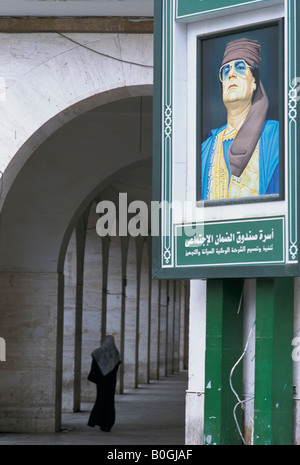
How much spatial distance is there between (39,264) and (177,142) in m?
4.83

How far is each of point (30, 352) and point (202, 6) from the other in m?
5.74

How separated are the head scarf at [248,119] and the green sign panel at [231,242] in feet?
1.40

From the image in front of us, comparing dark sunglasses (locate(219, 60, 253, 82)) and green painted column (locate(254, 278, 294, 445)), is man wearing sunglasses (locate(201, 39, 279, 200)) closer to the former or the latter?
dark sunglasses (locate(219, 60, 253, 82))

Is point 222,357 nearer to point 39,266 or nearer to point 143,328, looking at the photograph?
point 39,266

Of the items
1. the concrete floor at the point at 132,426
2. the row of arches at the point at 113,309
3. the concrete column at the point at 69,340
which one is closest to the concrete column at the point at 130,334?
the row of arches at the point at 113,309

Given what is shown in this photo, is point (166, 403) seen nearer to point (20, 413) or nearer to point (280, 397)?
point (20, 413)

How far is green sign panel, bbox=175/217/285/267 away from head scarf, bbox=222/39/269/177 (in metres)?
0.43

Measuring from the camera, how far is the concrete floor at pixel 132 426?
1089 cm

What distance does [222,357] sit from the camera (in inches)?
282

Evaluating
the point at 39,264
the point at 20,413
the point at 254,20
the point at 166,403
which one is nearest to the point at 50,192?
the point at 39,264

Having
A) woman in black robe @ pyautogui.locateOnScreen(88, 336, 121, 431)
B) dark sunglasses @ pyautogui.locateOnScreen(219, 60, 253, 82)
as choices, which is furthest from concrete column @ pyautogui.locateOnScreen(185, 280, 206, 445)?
woman in black robe @ pyautogui.locateOnScreen(88, 336, 121, 431)

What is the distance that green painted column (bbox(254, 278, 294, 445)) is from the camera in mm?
6863

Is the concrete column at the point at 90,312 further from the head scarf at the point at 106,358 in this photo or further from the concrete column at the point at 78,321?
the head scarf at the point at 106,358

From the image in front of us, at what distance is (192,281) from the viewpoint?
760 centimetres
